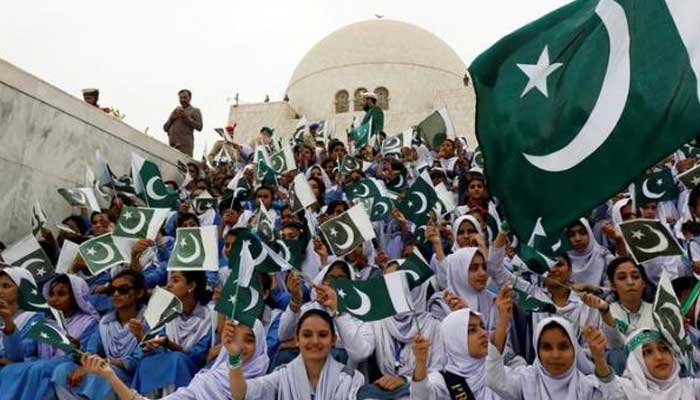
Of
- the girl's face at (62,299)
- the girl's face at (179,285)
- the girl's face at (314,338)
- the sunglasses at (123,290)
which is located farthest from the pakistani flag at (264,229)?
the girl's face at (314,338)

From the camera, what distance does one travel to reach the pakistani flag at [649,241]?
4438mm

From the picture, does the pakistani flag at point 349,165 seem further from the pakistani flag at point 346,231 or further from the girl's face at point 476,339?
the girl's face at point 476,339

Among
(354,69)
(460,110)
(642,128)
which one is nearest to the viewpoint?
(642,128)

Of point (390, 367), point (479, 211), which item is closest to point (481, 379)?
point (390, 367)

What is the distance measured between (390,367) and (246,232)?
3.76 feet

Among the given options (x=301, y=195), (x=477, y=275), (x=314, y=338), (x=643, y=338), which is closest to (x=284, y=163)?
(x=301, y=195)

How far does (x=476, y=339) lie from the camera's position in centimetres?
375

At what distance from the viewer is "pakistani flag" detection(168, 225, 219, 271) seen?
4668 mm

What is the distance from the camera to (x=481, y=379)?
12.2 feet

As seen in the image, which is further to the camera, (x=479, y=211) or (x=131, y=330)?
(x=479, y=211)

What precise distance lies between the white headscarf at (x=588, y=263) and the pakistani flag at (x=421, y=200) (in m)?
1.56

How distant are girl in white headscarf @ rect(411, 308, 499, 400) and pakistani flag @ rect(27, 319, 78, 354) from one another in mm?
1776

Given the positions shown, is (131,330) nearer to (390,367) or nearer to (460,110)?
(390,367)

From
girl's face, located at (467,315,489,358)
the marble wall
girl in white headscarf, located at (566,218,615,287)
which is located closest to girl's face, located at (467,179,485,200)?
girl in white headscarf, located at (566,218,615,287)
